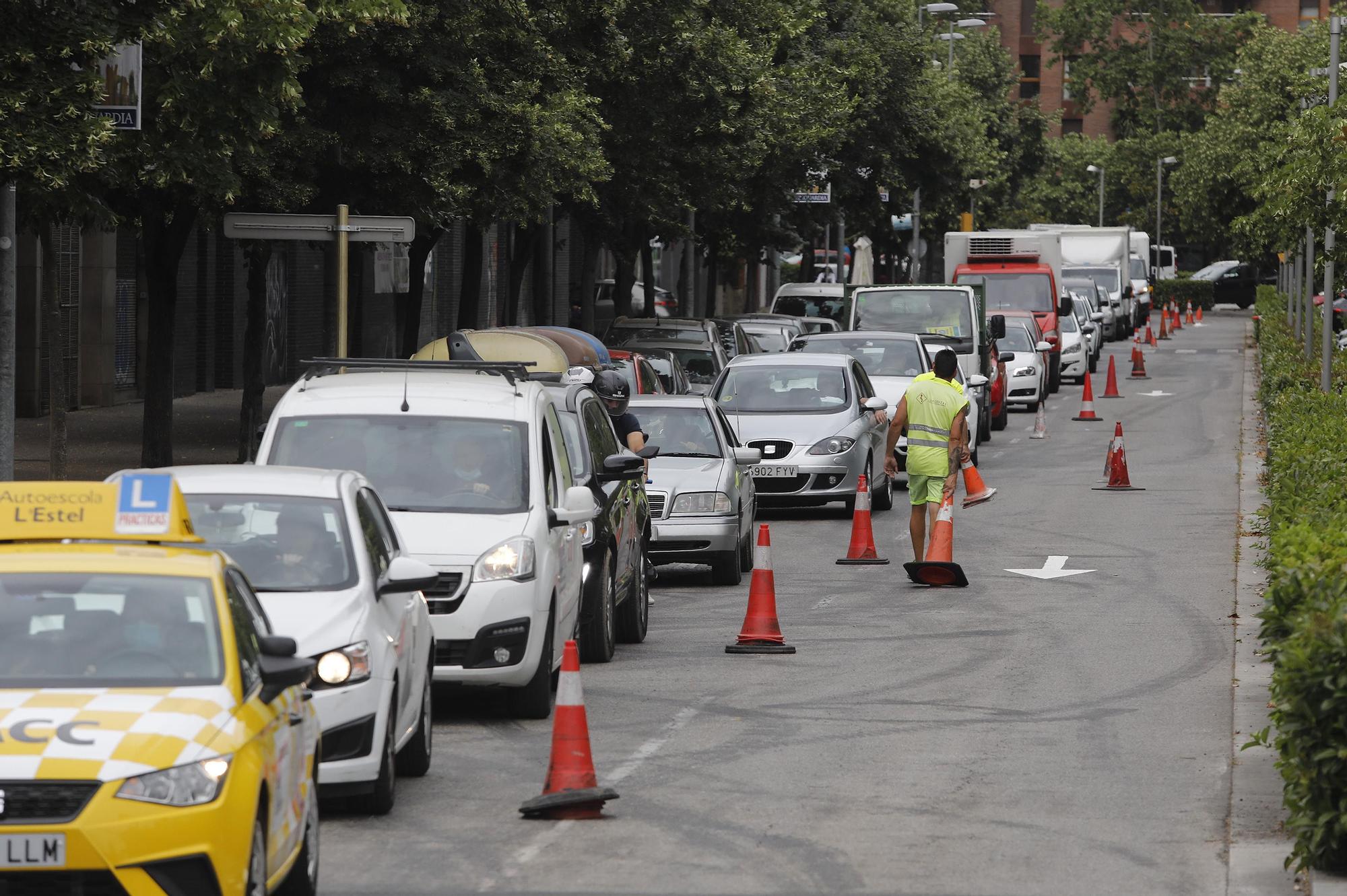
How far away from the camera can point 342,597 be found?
28.3 ft

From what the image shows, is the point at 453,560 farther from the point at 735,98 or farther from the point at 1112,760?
the point at 735,98

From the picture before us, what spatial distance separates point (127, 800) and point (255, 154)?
14839 millimetres

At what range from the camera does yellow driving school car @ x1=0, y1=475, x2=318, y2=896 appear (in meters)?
5.81

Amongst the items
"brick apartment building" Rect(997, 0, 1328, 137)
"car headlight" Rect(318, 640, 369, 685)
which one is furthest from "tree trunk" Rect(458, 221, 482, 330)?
"brick apartment building" Rect(997, 0, 1328, 137)

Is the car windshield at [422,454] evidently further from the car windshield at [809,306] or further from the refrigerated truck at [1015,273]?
the car windshield at [809,306]

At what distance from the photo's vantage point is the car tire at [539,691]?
10852mm

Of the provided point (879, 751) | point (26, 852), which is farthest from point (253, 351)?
point (26, 852)

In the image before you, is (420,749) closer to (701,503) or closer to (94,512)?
(94,512)

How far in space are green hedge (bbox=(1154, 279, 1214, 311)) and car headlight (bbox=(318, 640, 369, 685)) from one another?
81.6m

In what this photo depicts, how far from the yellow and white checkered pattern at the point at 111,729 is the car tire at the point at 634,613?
7.55 metres

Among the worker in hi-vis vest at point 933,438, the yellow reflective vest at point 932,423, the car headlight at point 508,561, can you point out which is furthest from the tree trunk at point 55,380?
the car headlight at point 508,561

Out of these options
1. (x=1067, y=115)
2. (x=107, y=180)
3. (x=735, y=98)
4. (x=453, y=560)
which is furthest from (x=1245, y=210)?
(x=453, y=560)

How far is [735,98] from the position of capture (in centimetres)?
3381

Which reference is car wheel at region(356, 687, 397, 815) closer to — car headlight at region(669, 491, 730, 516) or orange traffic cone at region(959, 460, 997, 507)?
car headlight at region(669, 491, 730, 516)
